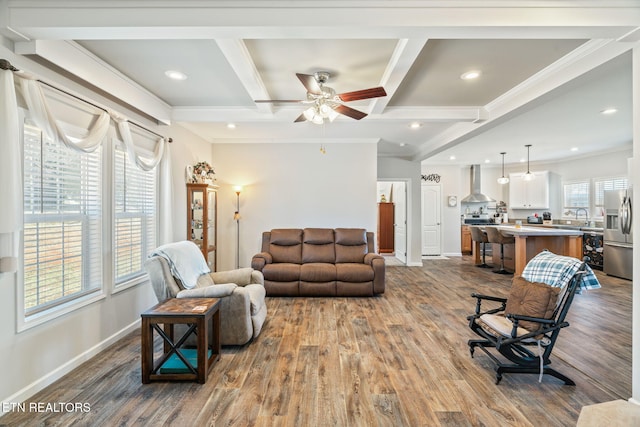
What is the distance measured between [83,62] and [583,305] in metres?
6.57

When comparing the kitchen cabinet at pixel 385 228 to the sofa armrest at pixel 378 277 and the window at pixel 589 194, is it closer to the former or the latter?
the sofa armrest at pixel 378 277

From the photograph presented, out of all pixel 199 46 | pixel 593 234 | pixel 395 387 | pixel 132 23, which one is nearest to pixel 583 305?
pixel 593 234

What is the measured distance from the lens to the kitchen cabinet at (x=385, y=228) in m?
9.00

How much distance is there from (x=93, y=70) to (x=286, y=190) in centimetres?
347

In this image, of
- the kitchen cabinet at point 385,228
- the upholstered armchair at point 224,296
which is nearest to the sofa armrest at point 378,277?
the upholstered armchair at point 224,296

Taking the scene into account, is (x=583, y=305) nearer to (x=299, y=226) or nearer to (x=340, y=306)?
(x=340, y=306)

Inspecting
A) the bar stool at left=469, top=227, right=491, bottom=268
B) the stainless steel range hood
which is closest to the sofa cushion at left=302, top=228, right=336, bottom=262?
the bar stool at left=469, top=227, right=491, bottom=268

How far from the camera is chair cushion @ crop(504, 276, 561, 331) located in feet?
7.68

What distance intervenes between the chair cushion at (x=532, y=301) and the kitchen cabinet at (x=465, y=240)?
647 cm

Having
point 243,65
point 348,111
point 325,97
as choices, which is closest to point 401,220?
point 348,111

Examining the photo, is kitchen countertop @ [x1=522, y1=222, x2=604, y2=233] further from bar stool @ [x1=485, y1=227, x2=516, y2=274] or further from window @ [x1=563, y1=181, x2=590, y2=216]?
bar stool @ [x1=485, y1=227, x2=516, y2=274]

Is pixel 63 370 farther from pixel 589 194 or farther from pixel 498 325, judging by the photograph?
pixel 589 194

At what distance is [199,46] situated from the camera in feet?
8.05

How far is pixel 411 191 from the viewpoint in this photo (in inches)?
279
